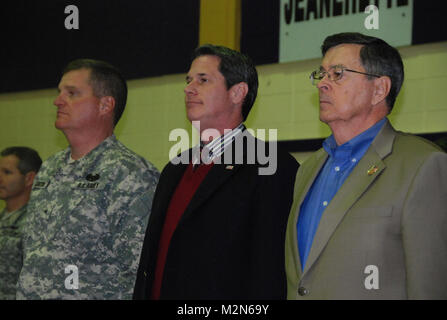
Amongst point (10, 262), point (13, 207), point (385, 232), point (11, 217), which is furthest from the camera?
point (13, 207)

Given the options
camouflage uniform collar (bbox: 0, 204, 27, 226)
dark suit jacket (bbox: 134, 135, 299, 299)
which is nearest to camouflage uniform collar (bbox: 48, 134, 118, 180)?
dark suit jacket (bbox: 134, 135, 299, 299)

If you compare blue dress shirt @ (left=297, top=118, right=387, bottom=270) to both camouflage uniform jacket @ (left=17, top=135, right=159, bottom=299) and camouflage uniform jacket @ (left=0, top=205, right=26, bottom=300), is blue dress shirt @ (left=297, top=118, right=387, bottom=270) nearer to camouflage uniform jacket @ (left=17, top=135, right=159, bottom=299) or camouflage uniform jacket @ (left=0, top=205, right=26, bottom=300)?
camouflage uniform jacket @ (left=17, top=135, right=159, bottom=299)

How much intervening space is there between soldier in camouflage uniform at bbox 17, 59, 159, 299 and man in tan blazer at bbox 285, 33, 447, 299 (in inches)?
33.0

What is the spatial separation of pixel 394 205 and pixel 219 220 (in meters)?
0.70

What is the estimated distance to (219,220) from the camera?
2.79 metres

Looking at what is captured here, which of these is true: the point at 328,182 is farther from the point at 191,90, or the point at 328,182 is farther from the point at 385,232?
the point at 191,90

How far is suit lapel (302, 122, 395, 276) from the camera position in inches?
99.0

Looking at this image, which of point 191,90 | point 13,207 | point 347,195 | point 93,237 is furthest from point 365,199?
point 13,207

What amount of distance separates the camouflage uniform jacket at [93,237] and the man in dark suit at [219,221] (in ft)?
0.72

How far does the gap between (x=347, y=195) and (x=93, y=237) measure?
1256mm

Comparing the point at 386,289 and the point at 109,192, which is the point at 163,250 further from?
the point at 386,289

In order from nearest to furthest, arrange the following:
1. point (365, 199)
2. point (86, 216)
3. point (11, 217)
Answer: point (365, 199), point (86, 216), point (11, 217)

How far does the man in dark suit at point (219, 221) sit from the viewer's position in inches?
108

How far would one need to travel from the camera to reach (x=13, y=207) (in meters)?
5.43
